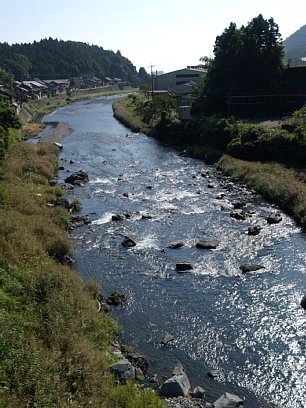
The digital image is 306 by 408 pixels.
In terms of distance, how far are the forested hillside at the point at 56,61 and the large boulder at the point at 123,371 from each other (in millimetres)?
124731

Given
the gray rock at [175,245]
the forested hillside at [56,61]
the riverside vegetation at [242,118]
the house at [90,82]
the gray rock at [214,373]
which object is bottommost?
the gray rock at [214,373]

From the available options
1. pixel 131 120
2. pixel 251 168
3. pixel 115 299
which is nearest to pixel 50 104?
pixel 131 120

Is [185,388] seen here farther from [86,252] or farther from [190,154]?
[190,154]

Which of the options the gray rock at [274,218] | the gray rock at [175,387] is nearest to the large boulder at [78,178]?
the gray rock at [274,218]

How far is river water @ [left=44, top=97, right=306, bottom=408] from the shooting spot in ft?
38.3

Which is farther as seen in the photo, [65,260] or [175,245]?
[175,245]

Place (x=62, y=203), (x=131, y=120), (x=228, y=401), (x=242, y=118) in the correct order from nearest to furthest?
1. (x=228, y=401)
2. (x=62, y=203)
3. (x=242, y=118)
4. (x=131, y=120)

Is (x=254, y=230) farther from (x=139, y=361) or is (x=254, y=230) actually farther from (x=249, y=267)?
(x=139, y=361)

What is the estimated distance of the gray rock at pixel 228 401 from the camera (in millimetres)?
9991

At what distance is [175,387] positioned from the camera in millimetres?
10461

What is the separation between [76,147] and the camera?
46625 millimetres

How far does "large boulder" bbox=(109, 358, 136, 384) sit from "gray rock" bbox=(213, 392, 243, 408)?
2122 millimetres

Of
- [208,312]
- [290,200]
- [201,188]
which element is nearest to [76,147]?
[201,188]

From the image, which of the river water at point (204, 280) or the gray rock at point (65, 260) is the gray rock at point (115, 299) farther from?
the gray rock at point (65, 260)
